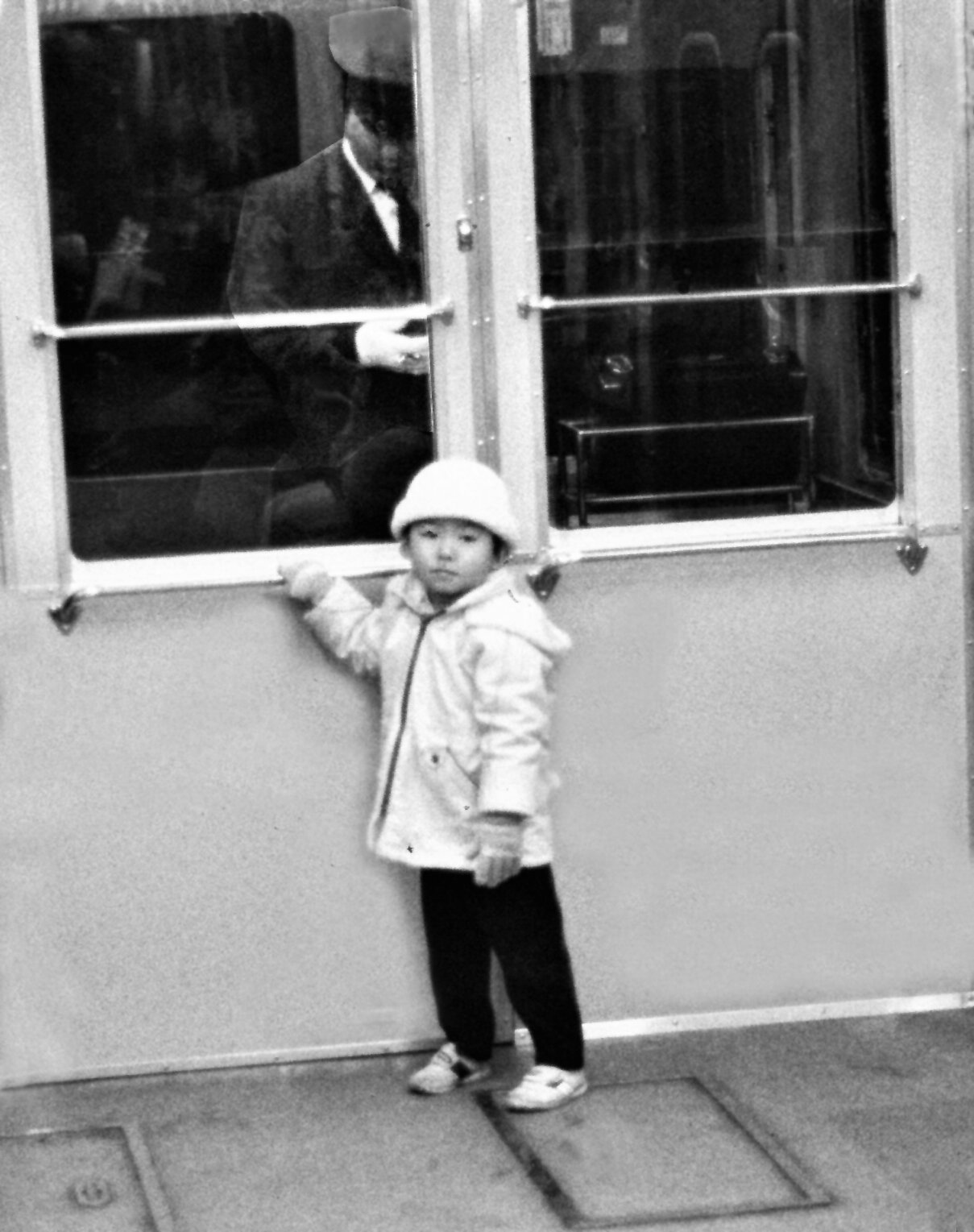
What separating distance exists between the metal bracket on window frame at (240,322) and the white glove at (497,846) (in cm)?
103

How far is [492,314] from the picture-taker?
18.4ft

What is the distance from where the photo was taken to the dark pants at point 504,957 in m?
5.51

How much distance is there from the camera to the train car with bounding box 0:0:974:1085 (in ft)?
18.0

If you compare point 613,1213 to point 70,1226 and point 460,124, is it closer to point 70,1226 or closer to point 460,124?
point 70,1226

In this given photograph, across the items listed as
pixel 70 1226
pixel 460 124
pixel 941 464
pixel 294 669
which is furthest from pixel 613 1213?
pixel 460 124

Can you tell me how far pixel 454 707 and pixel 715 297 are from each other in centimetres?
103

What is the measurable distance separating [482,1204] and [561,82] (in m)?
2.24

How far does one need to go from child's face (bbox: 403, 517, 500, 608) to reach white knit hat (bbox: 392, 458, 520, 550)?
29 millimetres

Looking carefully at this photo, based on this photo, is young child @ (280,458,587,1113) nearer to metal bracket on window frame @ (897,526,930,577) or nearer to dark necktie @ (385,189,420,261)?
dark necktie @ (385,189,420,261)

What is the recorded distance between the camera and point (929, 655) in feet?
19.2

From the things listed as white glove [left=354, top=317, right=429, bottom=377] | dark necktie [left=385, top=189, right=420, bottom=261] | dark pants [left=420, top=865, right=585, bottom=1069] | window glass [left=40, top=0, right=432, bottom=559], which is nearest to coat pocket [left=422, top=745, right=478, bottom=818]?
dark pants [left=420, top=865, right=585, bottom=1069]

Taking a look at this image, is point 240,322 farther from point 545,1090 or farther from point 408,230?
point 545,1090

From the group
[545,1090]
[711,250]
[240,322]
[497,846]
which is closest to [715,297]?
[711,250]

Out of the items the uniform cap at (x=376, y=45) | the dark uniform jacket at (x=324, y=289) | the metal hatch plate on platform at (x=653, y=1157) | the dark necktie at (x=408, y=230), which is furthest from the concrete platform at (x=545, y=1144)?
the uniform cap at (x=376, y=45)
